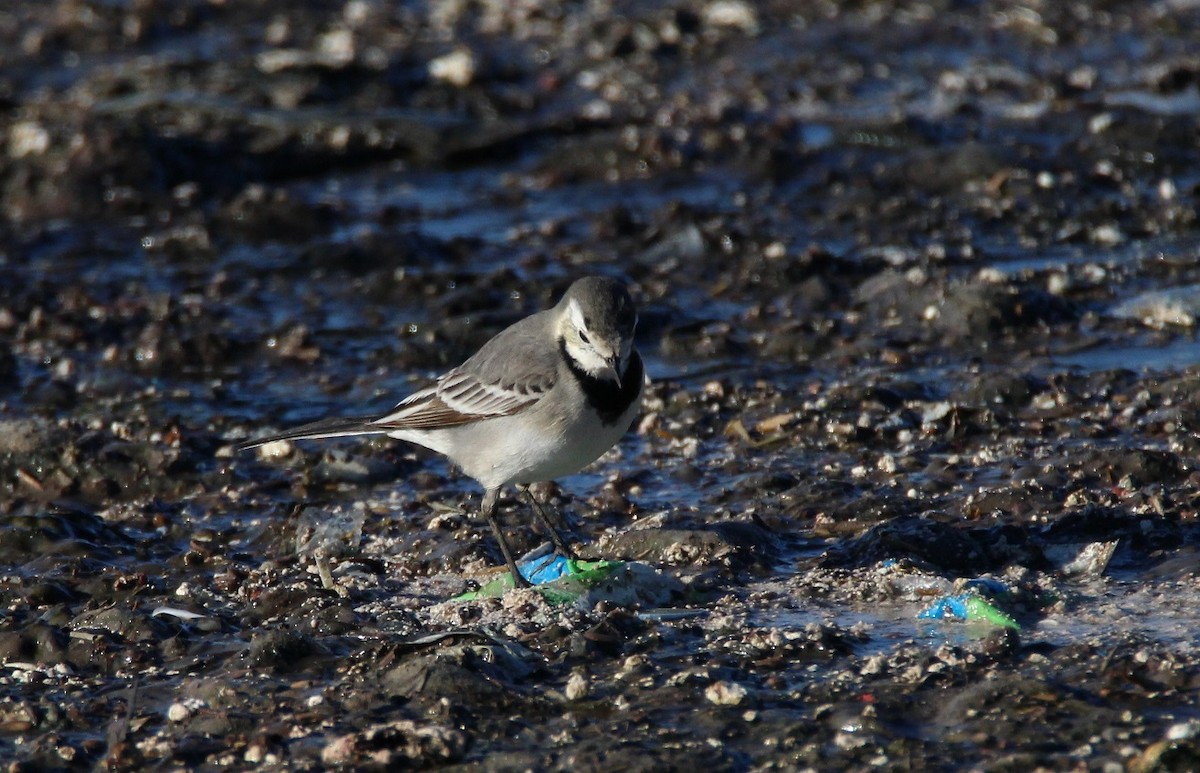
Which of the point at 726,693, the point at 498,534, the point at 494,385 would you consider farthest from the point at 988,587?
the point at 494,385

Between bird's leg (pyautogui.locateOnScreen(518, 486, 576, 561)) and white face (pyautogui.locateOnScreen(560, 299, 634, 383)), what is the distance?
2.24 feet

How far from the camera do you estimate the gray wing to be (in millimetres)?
6309

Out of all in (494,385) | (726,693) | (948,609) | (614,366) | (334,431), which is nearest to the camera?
(726,693)

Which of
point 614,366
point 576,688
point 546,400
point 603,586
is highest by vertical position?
point 614,366

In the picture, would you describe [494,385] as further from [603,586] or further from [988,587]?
[988,587]

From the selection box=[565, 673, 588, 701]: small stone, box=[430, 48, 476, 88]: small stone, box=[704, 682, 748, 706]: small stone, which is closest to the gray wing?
box=[565, 673, 588, 701]: small stone

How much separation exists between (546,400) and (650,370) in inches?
98.8

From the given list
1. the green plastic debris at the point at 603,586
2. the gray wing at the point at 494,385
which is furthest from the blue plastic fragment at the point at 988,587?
the gray wing at the point at 494,385

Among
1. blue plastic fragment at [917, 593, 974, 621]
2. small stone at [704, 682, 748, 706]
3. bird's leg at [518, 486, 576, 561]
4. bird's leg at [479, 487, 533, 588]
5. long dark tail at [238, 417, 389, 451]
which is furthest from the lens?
long dark tail at [238, 417, 389, 451]

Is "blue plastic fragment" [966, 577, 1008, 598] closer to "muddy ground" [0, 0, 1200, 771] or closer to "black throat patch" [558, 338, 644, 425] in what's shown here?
"muddy ground" [0, 0, 1200, 771]

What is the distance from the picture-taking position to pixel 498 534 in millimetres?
6262

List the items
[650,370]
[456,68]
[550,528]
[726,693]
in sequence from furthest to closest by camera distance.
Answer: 1. [456,68]
2. [650,370]
3. [550,528]
4. [726,693]

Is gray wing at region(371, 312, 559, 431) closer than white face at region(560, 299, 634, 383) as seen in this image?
No

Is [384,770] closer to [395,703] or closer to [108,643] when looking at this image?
[395,703]
